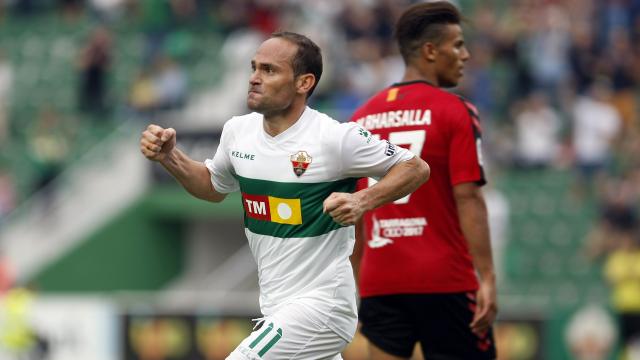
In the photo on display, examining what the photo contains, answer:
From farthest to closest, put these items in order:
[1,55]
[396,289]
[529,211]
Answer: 1. [1,55]
2. [529,211]
3. [396,289]

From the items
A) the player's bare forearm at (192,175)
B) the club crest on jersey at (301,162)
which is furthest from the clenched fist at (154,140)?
the club crest on jersey at (301,162)

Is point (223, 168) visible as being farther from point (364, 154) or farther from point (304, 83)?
point (364, 154)

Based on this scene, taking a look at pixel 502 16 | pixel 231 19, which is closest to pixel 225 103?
pixel 231 19

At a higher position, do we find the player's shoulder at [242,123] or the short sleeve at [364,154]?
the player's shoulder at [242,123]

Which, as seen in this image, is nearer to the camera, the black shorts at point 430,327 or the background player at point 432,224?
the background player at point 432,224

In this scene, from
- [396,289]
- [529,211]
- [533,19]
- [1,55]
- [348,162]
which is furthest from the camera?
[1,55]

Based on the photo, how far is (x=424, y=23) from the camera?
7891mm

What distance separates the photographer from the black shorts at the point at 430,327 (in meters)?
7.91

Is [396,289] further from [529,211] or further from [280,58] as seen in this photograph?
[529,211]

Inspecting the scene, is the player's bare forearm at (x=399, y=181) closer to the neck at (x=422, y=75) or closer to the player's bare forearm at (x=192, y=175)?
the player's bare forearm at (x=192, y=175)

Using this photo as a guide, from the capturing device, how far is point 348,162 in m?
6.77

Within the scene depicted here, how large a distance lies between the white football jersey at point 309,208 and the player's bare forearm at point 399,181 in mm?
60

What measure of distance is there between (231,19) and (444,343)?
51.1ft

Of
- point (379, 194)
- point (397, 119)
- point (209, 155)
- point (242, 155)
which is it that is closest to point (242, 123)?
point (242, 155)
